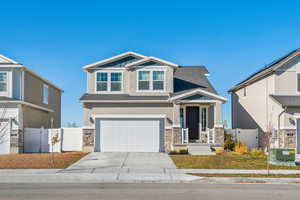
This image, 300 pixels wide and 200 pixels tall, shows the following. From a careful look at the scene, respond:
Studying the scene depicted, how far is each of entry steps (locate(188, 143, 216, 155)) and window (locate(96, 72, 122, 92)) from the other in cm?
676

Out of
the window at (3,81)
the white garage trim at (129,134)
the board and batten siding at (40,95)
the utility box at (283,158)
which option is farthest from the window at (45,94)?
the utility box at (283,158)

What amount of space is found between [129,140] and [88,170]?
7236mm

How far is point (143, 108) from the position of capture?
2123cm

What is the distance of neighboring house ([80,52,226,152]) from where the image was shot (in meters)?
20.5

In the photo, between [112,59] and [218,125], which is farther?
[112,59]

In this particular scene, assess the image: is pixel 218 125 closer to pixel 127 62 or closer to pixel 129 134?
pixel 129 134

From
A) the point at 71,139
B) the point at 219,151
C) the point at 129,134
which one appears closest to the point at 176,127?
the point at 219,151

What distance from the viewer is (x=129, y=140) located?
20.8 m

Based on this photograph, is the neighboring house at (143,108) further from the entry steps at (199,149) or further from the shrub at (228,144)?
the shrub at (228,144)

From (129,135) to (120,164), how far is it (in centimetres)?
548

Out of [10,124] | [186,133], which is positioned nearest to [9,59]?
[10,124]

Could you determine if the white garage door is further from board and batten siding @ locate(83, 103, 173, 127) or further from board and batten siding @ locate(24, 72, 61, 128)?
board and batten siding @ locate(24, 72, 61, 128)

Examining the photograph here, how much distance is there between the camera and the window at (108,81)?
22.2 meters

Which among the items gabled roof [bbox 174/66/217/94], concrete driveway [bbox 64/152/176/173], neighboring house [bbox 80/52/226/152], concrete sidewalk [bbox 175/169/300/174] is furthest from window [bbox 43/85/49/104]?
concrete sidewalk [bbox 175/169/300/174]
